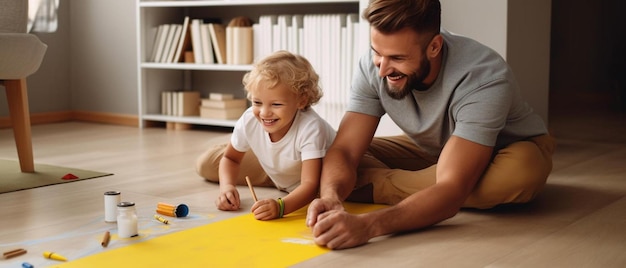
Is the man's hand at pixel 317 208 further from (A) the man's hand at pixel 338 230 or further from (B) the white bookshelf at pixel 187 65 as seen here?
(B) the white bookshelf at pixel 187 65

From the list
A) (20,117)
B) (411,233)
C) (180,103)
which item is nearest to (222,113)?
(180,103)

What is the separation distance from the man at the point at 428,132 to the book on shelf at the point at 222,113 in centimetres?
190

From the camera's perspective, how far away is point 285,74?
7.63 feet

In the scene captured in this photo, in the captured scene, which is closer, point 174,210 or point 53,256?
point 53,256

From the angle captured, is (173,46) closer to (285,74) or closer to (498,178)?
(285,74)

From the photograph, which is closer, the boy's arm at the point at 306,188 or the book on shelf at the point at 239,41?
the boy's arm at the point at 306,188

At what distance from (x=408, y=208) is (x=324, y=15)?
7.08 ft

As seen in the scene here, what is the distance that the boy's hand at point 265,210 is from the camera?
2.21m

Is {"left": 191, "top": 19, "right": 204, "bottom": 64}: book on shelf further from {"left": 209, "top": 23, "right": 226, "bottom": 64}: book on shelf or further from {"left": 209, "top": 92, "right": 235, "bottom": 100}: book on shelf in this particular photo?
{"left": 209, "top": 92, "right": 235, "bottom": 100}: book on shelf

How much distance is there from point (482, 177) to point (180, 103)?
263 cm

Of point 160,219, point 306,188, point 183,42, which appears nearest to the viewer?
point 160,219

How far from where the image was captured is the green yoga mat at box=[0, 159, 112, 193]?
9.11 feet

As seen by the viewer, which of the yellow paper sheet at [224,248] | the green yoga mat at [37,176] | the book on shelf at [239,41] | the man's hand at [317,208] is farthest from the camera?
the book on shelf at [239,41]

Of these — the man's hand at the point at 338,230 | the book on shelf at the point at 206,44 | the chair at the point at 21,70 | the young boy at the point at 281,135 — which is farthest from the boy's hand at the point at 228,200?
the book on shelf at the point at 206,44
